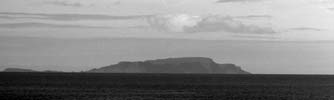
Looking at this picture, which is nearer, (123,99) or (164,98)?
(123,99)

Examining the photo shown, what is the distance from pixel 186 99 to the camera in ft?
341

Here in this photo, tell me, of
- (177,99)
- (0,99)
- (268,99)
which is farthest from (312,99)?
(0,99)

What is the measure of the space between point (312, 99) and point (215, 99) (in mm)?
20361

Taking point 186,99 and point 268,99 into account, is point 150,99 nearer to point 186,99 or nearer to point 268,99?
point 186,99

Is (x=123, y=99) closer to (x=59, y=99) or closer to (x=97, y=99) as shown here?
(x=97, y=99)

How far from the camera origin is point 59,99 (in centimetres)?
9875

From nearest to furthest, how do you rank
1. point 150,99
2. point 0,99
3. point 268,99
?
point 0,99 < point 150,99 < point 268,99

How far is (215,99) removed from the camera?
346 feet

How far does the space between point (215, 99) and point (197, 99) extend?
3799mm

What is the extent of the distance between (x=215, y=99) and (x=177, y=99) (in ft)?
24.8

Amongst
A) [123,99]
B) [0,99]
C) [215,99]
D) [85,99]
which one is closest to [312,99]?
[215,99]

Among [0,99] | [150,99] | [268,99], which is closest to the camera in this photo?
[0,99]

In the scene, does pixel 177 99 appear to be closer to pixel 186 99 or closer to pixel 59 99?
pixel 186 99

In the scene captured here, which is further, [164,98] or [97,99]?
[164,98]
